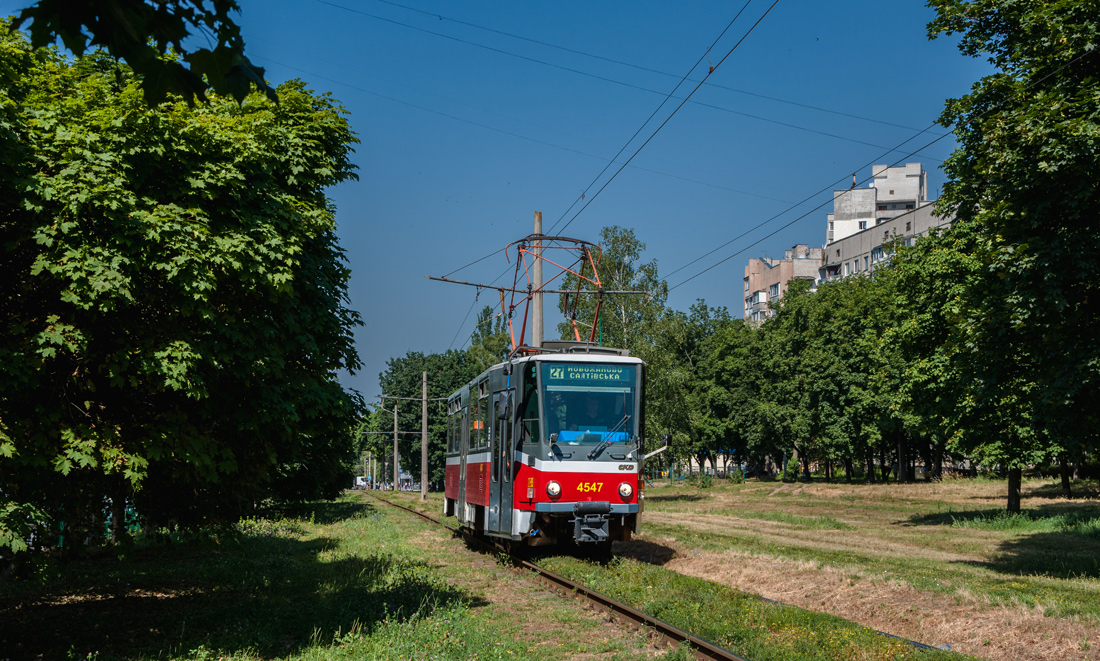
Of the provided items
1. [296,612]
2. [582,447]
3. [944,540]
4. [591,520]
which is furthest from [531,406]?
[944,540]

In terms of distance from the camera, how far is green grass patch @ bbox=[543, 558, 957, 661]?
8.09m

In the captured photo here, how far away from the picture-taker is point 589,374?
1533 centimetres

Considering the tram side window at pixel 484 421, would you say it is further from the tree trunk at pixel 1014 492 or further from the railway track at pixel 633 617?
the tree trunk at pixel 1014 492

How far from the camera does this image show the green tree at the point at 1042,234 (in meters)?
13.5

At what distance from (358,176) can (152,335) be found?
581 centimetres

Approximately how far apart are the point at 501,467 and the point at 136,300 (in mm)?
8820

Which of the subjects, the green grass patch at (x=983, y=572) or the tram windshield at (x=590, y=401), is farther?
the tram windshield at (x=590, y=401)

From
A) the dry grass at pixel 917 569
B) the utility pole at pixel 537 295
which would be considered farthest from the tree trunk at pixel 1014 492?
the utility pole at pixel 537 295

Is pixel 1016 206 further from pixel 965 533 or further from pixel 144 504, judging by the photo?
pixel 144 504

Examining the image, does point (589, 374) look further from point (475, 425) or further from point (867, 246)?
point (867, 246)

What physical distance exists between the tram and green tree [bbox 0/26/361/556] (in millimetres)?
5102

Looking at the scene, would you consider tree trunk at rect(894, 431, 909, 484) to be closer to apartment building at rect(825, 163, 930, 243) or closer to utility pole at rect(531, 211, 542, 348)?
utility pole at rect(531, 211, 542, 348)

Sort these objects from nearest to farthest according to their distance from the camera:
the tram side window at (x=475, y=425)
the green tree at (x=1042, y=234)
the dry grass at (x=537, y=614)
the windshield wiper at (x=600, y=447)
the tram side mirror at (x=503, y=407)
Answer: the dry grass at (x=537, y=614) → the green tree at (x=1042, y=234) → the windshield wiper at (x=600, y=447) → the tram side mirror at (x=503, y=407) → the tram side window at (x=475, y=425)

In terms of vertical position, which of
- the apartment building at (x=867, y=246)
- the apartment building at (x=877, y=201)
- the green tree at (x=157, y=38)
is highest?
the apartment building at (x=877, y=201)
